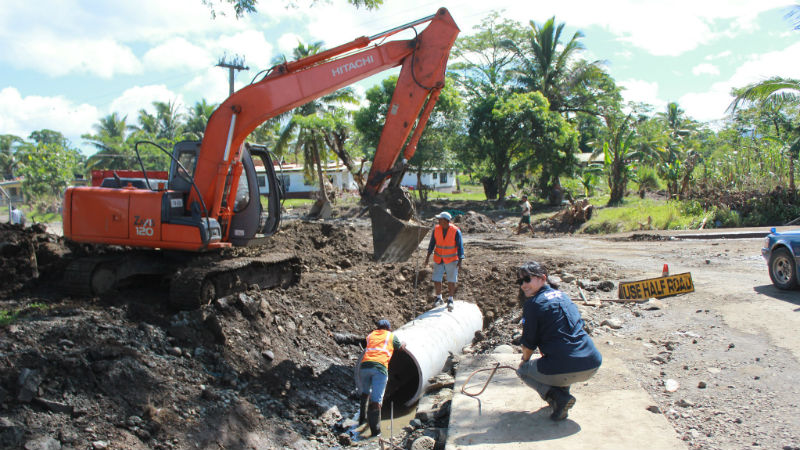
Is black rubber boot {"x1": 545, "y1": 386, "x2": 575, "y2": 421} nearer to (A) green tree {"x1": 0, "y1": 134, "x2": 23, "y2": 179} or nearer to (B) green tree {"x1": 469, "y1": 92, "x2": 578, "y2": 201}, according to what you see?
(B) green tree {"x1": 469, "y1": 92, "x2": 578, "y2": 201}

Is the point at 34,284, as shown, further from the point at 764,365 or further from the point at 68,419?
the point at 764,365

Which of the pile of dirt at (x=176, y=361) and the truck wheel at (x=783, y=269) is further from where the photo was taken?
the truck wheel at (x=783, y=269)

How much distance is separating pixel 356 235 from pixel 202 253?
A: 28.0ft

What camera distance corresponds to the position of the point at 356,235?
56.3 ft

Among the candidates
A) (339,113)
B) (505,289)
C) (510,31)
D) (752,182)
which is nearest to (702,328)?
(505,289)

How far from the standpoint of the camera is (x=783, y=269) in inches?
356

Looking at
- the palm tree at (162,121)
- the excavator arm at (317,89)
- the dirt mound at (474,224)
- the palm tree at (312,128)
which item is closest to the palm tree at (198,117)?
the palm tree at (162,121)

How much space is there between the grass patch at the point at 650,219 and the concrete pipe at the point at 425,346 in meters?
14.0

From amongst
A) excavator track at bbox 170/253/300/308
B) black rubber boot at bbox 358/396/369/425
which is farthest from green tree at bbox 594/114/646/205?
black rubber boot at bbox 358/396/369/425

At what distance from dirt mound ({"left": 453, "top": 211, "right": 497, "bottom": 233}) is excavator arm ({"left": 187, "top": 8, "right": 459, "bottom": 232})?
45.2 feet

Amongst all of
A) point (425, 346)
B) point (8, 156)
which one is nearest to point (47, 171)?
point (8, 156)

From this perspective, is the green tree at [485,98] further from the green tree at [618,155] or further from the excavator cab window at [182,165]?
the excavator cab window at [182,165]

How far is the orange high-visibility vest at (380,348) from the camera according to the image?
21.6 ft

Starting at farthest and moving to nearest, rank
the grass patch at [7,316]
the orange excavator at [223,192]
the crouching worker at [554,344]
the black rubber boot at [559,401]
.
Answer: the orange excavator at [223,192] → the grass patch at [7,316] → the black rubber boot at [559,401] → the crouching worker at [554,344]
